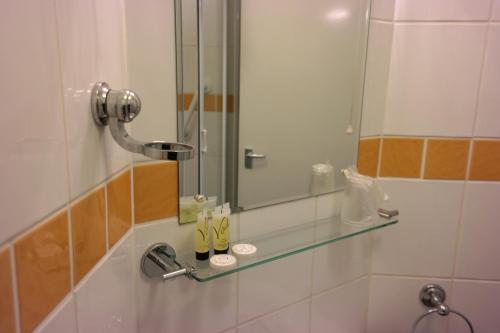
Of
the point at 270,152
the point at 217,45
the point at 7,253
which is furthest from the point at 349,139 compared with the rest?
the point at 7,253

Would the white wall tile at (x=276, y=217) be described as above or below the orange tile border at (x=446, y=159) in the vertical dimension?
below

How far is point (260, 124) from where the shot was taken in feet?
3.07

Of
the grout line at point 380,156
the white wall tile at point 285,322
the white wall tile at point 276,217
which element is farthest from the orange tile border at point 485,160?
the white wall tile at point 285,322

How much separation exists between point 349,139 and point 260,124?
0.97 feet

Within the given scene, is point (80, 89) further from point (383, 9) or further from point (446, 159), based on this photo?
point (446, 159)

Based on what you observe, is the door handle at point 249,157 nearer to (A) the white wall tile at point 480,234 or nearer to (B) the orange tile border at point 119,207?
(B) the orange tile border at point 119,207

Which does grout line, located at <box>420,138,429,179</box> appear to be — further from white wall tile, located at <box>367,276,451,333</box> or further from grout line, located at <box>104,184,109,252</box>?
grout line, located at <box>104,184,109,252</box>

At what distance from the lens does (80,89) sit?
1.63 feet

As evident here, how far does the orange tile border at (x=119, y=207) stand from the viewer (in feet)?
2.01

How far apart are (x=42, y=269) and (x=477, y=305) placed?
1262 millimetres

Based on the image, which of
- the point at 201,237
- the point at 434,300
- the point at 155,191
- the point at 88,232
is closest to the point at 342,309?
the point at 434,300

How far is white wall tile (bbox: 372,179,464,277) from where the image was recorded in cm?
111

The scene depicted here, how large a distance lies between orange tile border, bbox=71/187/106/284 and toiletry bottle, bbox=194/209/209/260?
211mm

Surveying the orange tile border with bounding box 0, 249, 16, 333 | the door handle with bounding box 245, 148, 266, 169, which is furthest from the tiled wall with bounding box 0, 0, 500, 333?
the door handle with bounding box 245, 148, 266, 169
